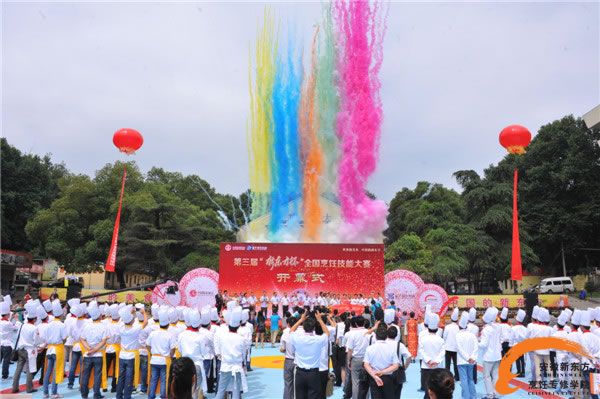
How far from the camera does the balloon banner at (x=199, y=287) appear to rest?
18.2 m

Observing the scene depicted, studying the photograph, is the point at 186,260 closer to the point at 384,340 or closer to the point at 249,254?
the point at 249,254

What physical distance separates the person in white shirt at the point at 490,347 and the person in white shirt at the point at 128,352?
5.79 metres

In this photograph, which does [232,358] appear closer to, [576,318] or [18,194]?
[576,318]

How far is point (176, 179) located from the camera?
4772cm

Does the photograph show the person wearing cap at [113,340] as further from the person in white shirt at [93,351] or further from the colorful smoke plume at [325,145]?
the colorful smoke plume at [325,145]

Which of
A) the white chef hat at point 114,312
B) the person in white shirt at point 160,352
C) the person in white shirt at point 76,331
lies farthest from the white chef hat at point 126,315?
the white chef hat at point 114,312

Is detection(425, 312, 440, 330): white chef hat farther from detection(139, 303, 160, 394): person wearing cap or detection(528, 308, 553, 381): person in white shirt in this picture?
detection(139, 303, 160, 394): person wearing cap

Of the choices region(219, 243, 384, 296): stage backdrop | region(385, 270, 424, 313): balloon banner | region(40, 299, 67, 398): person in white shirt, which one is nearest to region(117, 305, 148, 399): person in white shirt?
region(40, 299, 67, 398): person in white shirt

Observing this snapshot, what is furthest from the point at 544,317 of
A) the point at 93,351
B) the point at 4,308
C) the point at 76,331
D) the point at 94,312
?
the point at 4,308

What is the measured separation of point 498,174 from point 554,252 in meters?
6.74

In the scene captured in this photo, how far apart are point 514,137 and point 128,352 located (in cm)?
1255

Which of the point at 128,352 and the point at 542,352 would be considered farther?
the point at 542,352

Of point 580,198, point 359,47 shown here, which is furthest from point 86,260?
point 580,198

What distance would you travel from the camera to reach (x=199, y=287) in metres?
18.5
